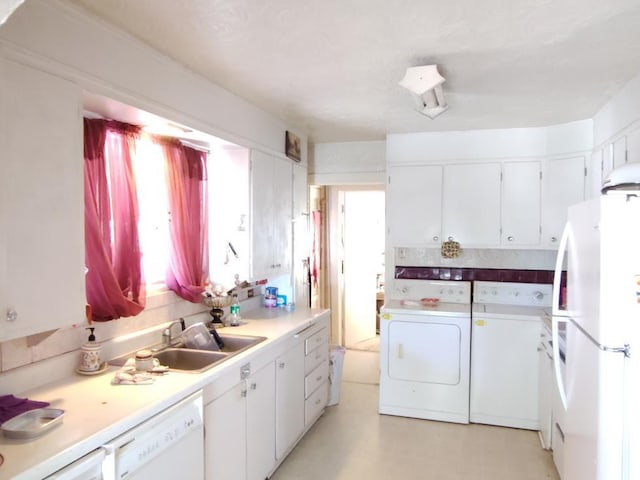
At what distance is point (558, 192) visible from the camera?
146 inches

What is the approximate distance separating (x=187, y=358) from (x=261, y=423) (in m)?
0.56

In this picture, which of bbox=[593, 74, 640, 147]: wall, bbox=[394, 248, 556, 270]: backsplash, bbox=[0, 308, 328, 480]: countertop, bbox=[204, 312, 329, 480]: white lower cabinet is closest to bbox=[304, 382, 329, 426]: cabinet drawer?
bbox=[204, 312, 329, 480]: white lower cabinet

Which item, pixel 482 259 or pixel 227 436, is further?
pixel 482 259

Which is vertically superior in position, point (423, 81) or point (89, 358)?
point (423, 81)

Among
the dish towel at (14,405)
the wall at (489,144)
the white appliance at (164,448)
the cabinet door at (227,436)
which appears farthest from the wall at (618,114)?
the dish towel at (14,405)

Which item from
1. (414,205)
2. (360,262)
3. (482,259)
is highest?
(414,205)

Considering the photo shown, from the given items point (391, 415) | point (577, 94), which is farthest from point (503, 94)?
point (391, 415)

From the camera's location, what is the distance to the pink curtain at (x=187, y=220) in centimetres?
275

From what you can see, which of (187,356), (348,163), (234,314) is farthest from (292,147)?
(187,356)

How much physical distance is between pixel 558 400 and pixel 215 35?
9.20ft

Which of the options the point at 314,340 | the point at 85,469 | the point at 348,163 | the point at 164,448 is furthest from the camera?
the point at 348,163

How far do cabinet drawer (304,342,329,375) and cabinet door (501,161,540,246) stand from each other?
175cm

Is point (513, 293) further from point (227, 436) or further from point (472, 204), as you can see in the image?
point (227, 436)

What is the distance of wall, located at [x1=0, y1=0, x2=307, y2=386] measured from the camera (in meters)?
1.60
